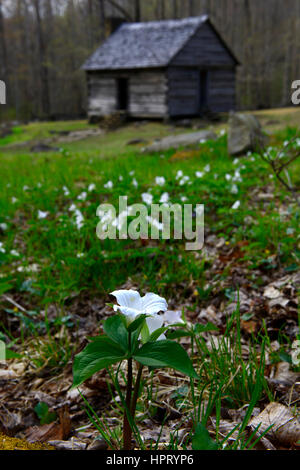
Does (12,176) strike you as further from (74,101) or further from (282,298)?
(74,101)

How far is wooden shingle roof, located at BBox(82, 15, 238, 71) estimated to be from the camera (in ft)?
59.4

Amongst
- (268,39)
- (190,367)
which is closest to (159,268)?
(190,367)

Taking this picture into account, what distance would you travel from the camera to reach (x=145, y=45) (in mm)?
19109

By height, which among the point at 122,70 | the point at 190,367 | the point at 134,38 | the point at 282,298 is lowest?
the point at 282,298

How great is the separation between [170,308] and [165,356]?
6.00 ft

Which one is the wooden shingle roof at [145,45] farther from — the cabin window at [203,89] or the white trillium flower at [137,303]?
the white trillium flower at [137,303]

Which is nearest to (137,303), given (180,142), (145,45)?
(180,142)

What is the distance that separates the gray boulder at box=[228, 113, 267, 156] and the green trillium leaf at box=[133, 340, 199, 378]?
653 centimetres

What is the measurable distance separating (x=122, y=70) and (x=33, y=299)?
59.2 ft

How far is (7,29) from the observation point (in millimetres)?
35656

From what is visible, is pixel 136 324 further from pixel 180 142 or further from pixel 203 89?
pixel 203 89

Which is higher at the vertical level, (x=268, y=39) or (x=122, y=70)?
(x=268, y=39)

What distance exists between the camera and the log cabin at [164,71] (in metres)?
18.2

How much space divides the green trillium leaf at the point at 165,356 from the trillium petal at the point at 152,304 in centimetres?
10
